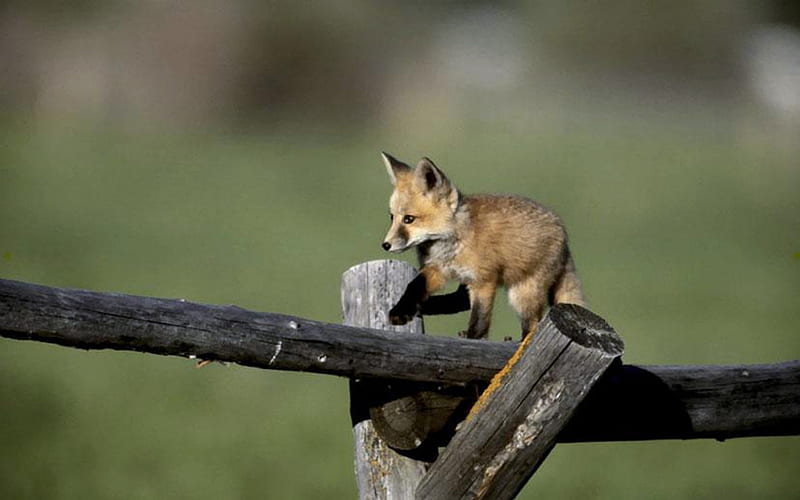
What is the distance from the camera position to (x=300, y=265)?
12.7 meters

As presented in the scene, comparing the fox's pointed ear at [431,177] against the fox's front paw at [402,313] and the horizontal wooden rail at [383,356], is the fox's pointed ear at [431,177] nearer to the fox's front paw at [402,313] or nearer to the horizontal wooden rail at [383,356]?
the fox's front paw at [402,313]

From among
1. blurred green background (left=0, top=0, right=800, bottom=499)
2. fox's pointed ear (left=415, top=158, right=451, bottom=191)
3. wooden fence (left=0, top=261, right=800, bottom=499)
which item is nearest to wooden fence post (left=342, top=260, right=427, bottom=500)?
wooden fence (left=0, top=261, right=800, bottom=499)

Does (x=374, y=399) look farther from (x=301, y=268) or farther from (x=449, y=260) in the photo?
(x=301, y=268)

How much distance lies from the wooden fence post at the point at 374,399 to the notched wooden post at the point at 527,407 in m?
0.27

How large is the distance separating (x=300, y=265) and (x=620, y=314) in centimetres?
412

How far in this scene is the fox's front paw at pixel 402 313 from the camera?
327cm

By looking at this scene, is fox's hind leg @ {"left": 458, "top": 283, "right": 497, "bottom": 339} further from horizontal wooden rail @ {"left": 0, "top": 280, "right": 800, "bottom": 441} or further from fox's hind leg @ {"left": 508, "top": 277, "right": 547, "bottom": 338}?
horizontal wooden rail @ {"left": 0, "top": 280, "right": 800, "bottom": 441}

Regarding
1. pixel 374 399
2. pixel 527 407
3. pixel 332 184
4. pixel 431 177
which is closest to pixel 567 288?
pixel 431 177

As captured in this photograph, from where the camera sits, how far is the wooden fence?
2.21 m

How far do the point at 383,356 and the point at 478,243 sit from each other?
157cm

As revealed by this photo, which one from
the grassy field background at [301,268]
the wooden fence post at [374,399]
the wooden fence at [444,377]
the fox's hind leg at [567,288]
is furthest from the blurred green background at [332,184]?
the wooden fence at [444,377]

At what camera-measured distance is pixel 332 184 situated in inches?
605

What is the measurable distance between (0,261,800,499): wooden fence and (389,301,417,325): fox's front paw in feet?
0.09

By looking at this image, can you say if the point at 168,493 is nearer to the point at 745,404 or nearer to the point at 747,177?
the point at 745,404
